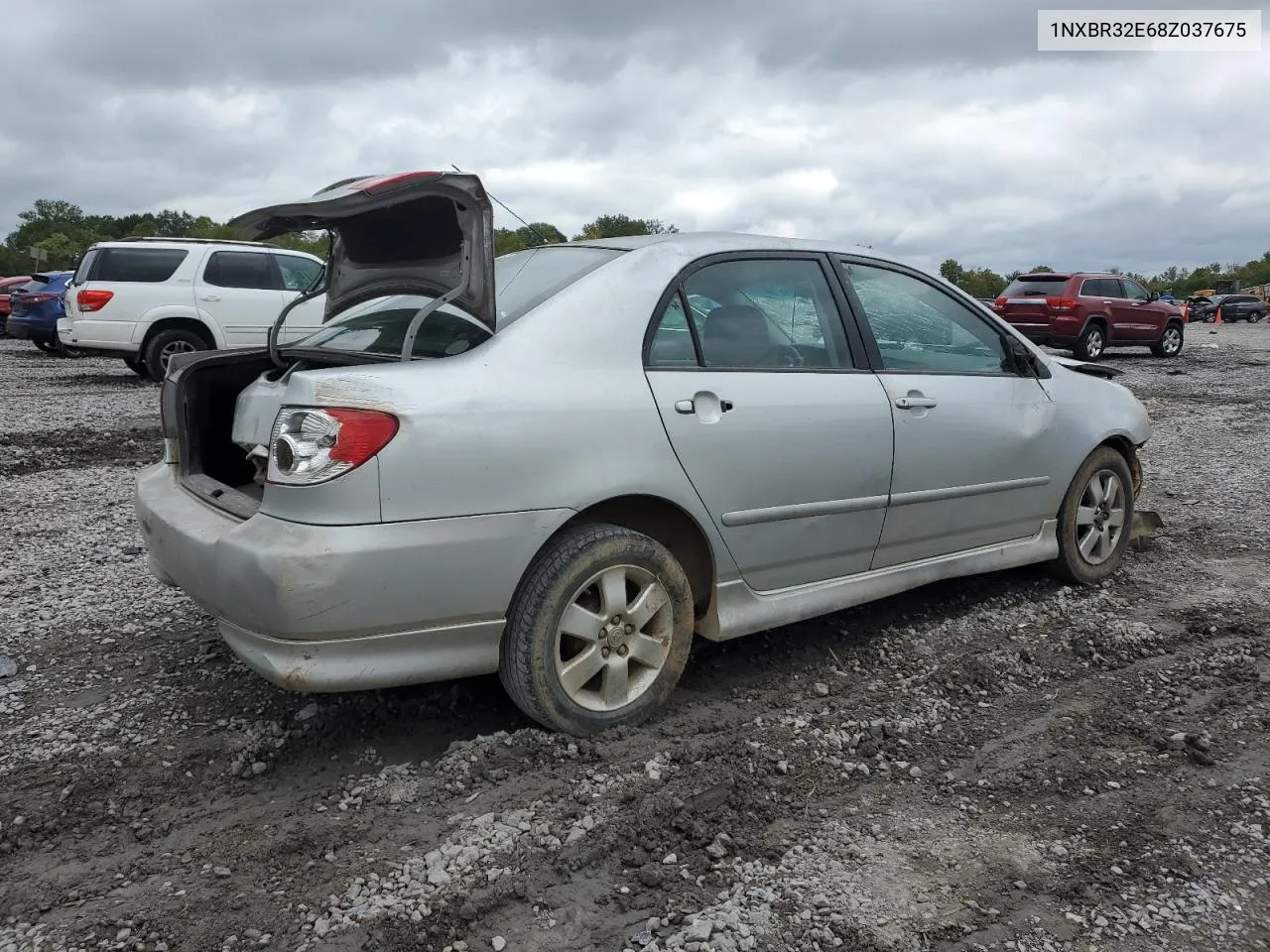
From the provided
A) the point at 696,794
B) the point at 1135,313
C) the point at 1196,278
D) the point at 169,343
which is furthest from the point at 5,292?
the point at 1196,278

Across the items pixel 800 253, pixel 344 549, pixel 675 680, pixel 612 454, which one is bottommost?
pixel 675 680

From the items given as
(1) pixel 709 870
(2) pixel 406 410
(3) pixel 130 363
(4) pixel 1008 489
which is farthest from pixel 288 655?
(3) pixel 130 363

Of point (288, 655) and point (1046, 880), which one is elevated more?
point (288, 655)

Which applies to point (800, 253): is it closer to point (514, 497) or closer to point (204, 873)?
point (514, 497)

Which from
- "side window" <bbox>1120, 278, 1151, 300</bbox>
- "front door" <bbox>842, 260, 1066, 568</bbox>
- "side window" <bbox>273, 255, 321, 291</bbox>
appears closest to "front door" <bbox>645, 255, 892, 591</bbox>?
"front door" <bbox>842, 260, 1066, 568</bbox>

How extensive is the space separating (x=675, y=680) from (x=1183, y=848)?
58.2 inches

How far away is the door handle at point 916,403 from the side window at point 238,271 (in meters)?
10.7

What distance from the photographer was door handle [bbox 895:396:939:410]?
373 cm

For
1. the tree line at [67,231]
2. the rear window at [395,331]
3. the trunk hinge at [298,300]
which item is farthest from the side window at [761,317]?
the tree line at [67,231]

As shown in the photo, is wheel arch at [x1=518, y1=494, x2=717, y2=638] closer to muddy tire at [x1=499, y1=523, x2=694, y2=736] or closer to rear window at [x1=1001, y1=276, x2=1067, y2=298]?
muddy tire at [x1=499, y1=523, x2=694, y2=736]

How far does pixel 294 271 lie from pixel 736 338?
35.8ft

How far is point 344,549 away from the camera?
261cm

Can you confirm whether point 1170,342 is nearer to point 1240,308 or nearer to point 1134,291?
point 1134,291

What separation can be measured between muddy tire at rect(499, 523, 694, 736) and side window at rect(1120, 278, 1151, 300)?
60.9ft
